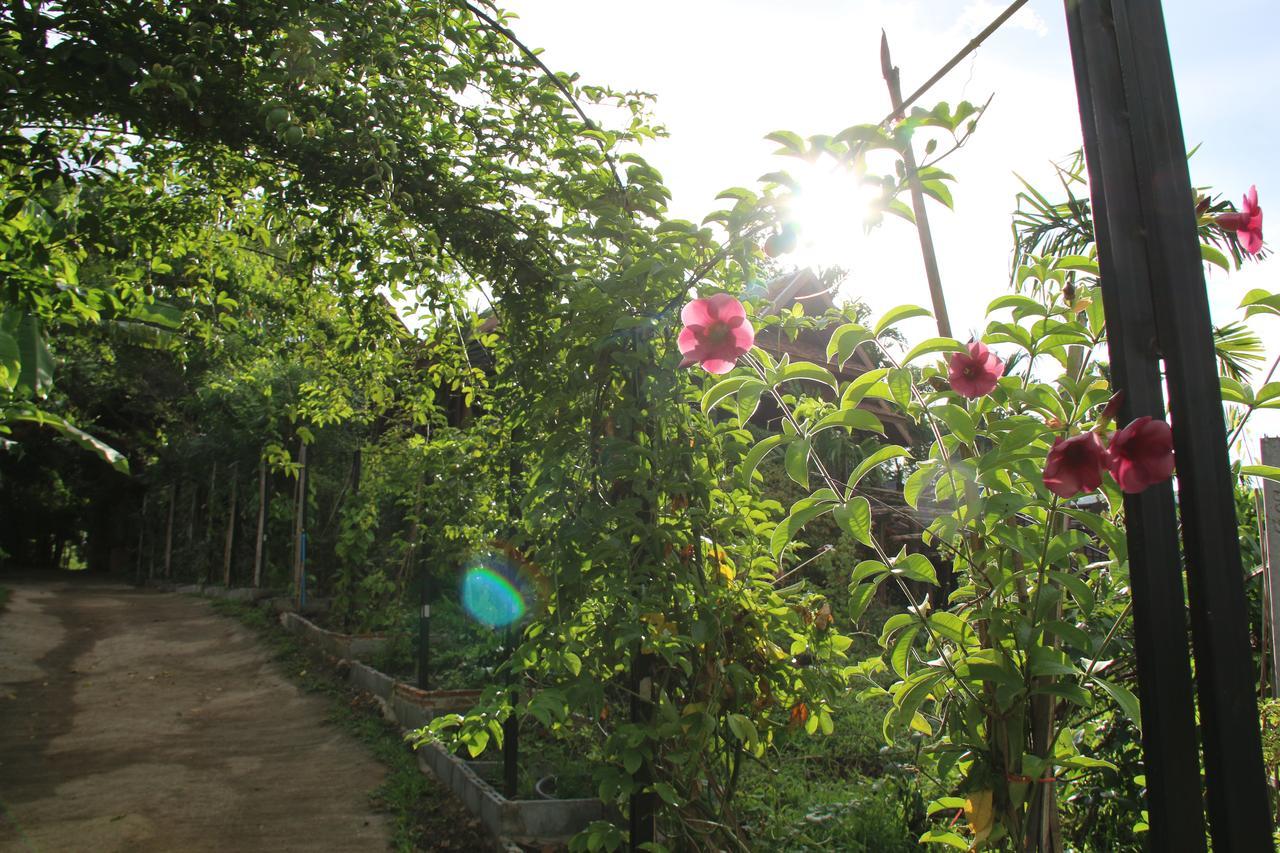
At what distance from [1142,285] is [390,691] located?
649 centimetres

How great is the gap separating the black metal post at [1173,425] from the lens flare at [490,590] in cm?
412

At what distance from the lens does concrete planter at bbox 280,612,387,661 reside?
800 cm

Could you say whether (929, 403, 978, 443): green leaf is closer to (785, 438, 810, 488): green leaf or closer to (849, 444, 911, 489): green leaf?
(849, 444, 911, 489): green leaf

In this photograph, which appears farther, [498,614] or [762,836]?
[498,614]

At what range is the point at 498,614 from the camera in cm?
702

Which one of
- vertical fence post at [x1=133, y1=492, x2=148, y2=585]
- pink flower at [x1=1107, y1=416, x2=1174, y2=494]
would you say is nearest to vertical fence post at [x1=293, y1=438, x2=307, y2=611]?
pink flower at [x1=1107, y1=416, x2=1174, y2=494]

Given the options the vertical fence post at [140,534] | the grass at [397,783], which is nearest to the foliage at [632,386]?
the grass at [397,783]

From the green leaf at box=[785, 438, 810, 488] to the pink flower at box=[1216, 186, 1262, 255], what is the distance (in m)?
0.75

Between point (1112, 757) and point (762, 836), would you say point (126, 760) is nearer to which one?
point (762, 836)

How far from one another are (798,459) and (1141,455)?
0.55 meters

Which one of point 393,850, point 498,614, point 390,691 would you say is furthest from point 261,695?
point 393,850

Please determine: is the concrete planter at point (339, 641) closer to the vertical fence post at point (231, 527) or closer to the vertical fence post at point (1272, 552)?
the vertical fence post at point (231, 527)

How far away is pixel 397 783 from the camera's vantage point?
4988mm

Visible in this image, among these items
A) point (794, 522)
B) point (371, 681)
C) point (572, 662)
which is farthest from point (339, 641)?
point (794, 522)
